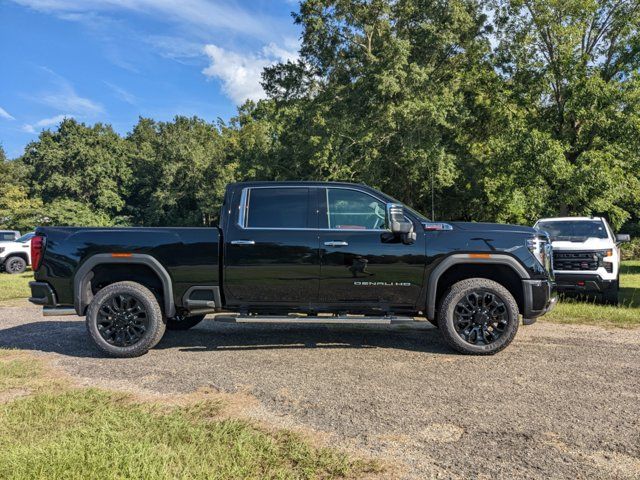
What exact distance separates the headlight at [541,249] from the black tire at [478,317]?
0.56m

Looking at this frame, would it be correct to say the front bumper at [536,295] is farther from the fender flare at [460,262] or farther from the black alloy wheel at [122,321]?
the black alloy wheel at [122,321]

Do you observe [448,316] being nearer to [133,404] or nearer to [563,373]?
[563,373]

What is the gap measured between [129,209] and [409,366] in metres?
53.4

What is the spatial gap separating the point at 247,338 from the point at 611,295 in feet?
23.1

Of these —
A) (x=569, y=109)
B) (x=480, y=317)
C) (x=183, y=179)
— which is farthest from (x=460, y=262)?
(x=183, y=179)

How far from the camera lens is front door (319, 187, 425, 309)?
18.2ft

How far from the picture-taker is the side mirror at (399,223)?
5.30m

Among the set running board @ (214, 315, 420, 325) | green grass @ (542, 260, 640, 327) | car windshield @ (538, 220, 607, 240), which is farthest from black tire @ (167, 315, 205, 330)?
car windshield @ (538, 220, 607, 240)

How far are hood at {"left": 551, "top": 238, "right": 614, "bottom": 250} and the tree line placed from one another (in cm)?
887

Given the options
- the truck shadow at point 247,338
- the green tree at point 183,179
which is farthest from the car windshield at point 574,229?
the green tree at point 183,179

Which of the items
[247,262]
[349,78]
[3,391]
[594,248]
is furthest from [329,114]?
[3,391]

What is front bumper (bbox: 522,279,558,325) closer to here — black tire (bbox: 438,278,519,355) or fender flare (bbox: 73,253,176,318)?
black tire (bbox: 438,278,519,355)

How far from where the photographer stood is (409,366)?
5141 mm

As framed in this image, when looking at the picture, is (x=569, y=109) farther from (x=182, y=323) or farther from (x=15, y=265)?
(x=15, y=265)
